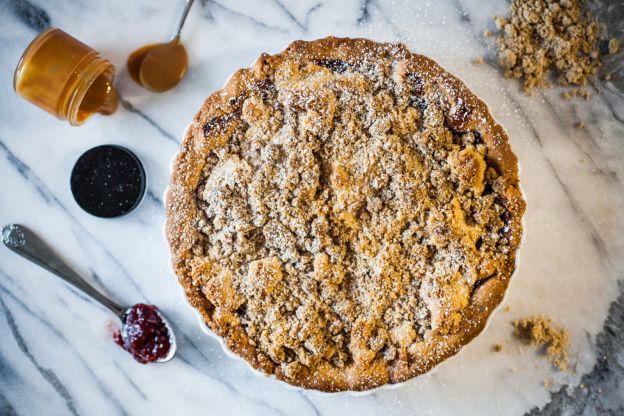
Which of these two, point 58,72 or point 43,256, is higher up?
point 58,72

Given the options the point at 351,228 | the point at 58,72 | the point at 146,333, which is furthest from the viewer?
the point at 146,333

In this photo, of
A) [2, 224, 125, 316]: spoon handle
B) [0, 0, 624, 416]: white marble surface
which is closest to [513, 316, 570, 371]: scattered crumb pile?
[0, 0, 624, 416]: white marble surface

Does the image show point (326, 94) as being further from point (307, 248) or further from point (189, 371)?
point (189, 371)

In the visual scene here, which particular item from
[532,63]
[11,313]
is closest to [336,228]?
[532,63]

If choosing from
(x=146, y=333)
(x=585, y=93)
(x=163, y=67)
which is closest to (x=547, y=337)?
(x=585, y=93)

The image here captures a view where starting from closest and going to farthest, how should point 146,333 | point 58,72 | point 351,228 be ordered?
point 351,228, point 58,72, point 146,333

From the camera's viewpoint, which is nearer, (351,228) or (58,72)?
(351,228)

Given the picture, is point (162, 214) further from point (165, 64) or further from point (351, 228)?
point (351, 228)
